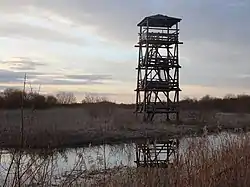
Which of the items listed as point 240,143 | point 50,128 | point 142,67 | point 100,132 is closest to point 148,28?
point 142,67

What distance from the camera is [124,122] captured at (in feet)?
104

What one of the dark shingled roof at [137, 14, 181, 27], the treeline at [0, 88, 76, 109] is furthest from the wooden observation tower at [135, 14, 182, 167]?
the treeline at [0, 88, 76, 109]

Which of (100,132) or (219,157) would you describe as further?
(100,132)

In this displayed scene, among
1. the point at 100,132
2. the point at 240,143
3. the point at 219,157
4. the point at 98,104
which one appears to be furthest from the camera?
the point at 98,104

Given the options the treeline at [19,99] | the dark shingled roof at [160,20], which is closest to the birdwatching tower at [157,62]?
the dark shingled roof at [160,20]

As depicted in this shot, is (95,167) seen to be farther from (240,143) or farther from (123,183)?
(240,143)

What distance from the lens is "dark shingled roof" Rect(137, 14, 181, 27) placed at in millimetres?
33156

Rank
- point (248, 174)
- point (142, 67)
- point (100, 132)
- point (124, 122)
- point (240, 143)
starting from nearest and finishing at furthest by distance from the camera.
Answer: point (248, 174)
point (240, 143)
point (100, 132)
point (124, 122)
point (142, 67)

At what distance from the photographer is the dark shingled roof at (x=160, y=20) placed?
109ft

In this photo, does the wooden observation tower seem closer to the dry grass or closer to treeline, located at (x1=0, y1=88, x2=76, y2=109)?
the dry grass

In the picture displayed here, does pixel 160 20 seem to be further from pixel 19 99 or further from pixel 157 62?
pixel 19 99

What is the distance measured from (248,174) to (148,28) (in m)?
26.7

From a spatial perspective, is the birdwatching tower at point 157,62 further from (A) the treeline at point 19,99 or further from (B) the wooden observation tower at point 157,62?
(A) the treeline at point 19,99

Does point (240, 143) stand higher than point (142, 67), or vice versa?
point (142, 67)
